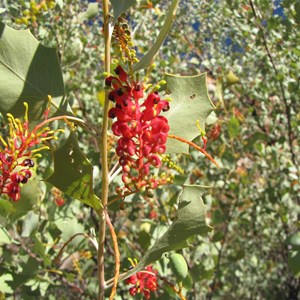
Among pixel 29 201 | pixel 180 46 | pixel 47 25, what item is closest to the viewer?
pixel 29 201

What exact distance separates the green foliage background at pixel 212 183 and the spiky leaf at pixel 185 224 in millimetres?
343

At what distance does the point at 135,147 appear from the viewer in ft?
2.17

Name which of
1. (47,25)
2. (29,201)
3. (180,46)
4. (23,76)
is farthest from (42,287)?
(180,46)

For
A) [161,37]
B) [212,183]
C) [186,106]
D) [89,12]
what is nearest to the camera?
[161,37]

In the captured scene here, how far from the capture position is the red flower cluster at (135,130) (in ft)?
2.14

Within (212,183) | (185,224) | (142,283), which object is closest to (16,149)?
(185,224)

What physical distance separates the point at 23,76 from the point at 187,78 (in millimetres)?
293

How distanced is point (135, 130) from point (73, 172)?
12 centimetres

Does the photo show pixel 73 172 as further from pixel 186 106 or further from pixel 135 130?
pixel 186 106

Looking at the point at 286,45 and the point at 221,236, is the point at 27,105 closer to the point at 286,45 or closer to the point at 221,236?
the point at 221,236

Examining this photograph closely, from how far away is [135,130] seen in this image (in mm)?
658

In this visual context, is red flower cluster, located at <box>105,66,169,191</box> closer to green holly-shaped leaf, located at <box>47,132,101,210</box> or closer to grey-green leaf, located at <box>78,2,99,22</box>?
green holly-shaped leaf, located at <box>47,132,101,210</box>

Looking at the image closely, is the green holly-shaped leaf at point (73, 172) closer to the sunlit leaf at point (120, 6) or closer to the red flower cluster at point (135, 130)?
the red flower cluster at point (135, 130)

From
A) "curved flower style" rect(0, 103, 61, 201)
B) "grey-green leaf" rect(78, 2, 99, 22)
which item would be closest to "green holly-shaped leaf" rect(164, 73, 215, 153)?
"curved flower style" rect(0, 103, 61, 201)
